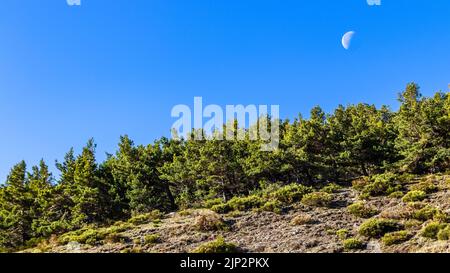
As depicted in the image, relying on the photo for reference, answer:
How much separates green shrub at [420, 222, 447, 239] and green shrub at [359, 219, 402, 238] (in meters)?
2.06

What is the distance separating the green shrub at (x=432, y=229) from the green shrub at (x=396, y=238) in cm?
75

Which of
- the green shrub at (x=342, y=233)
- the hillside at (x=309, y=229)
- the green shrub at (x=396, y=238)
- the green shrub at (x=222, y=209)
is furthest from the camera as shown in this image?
the green shrub at (x=222, y=209)

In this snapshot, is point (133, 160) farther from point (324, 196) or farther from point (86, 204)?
point (324, 196)

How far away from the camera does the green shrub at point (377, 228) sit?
20875mm

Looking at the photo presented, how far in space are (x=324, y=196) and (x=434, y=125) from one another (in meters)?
18.9

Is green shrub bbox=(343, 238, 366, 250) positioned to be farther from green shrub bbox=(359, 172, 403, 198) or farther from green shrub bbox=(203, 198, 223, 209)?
→ green shrub bbox=(203, 198, 223, 209)

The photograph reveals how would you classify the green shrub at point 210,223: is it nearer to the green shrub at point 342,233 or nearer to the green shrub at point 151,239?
the green shrub at point 151,239

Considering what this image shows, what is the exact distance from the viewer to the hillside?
64.1 feet

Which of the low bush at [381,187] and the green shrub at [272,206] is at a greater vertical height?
the low bush at [381,187]

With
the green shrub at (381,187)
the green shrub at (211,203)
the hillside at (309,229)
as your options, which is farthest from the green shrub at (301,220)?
the green shrub at (211,203)

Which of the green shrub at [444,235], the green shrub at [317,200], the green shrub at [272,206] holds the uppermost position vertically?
the green shrub at [317,200]

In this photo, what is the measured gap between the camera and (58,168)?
5731cm

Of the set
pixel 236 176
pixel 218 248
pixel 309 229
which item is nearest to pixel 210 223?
pixel 218 248
